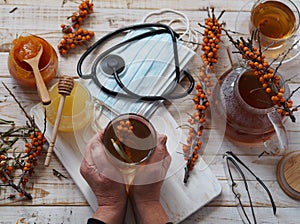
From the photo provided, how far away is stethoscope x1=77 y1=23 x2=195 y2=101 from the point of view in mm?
1134

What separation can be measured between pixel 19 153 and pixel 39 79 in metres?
0.19

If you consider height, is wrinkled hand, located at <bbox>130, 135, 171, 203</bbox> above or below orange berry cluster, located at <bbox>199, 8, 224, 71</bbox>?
below

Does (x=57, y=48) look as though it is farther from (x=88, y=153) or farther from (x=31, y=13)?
(x=88, y=153)

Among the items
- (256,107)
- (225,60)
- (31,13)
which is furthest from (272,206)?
(31,13)

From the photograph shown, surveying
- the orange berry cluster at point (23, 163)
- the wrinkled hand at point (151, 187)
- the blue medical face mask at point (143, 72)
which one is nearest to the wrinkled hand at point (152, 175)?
the wrinkled hand at point (151, 187)

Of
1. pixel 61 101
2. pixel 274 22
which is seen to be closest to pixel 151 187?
pixel 61 101

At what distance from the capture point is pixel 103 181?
108 cm

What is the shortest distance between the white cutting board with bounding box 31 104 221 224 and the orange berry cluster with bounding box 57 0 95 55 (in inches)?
6.5

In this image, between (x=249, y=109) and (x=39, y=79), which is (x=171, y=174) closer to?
(x=249, y=109)

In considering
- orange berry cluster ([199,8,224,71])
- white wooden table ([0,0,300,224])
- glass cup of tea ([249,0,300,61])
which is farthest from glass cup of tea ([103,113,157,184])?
glass cup of tea ([249,0,300,61])

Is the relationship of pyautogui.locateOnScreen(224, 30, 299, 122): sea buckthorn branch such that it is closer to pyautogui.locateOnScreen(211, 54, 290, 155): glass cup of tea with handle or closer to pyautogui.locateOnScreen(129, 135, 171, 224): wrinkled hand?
pyautogui.locateOnScreen(211, 54, 290, 155): glass cup of tea with handle

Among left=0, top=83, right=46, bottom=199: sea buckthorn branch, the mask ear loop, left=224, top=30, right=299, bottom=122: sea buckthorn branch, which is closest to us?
left=224, top=30, right=299, bottom=122: sea buckthorn branch

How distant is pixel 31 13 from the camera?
1.23 metres

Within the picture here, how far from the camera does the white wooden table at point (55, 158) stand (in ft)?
3.73
